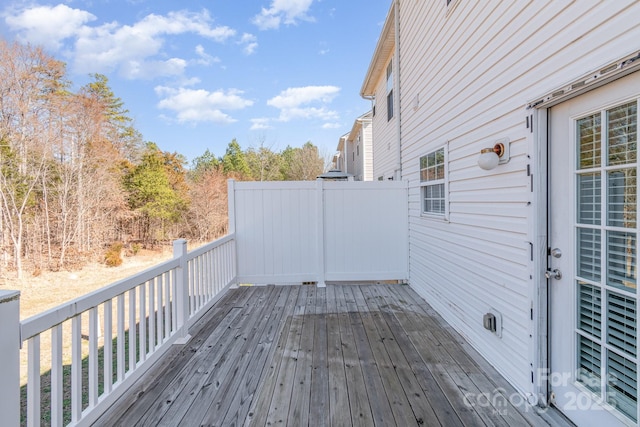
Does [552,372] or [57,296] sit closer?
[552,372]

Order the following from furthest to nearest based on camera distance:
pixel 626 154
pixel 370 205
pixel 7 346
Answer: pixel 370 205
pixel 626 154
pixel 7 346

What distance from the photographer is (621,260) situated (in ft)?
4.85

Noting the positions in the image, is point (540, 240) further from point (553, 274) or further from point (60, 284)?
point (60, 284)

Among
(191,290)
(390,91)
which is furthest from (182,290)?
(390,91)

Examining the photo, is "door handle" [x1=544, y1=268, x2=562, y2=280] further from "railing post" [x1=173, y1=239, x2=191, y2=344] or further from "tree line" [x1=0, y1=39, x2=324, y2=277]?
"tree line" [x1=0, y1=39, x2=324, y2=277]

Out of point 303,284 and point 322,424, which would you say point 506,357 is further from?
point 303,284

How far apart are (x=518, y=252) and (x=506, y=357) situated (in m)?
0.85

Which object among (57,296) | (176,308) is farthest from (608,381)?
(57,296)

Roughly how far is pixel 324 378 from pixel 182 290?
1.67 m

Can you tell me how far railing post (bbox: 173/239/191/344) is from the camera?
3002mm

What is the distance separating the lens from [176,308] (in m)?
3.02

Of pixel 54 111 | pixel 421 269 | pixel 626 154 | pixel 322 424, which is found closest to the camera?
pixel 626 154

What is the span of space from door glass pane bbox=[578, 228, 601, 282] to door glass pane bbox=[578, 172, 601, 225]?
2.5 inches

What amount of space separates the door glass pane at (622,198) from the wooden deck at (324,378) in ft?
4.24
